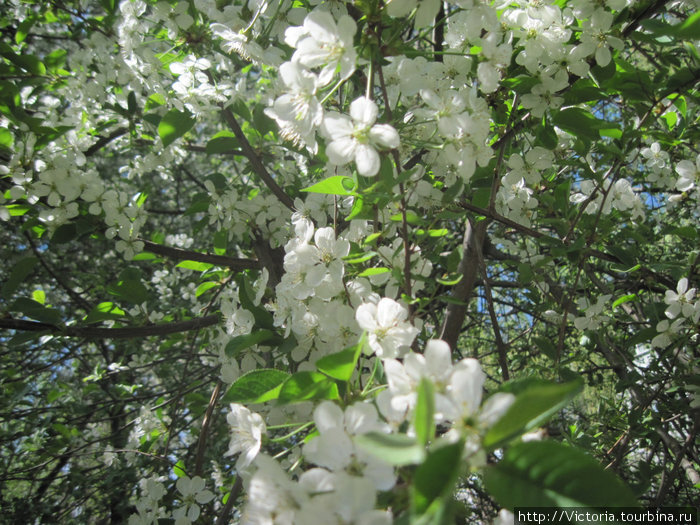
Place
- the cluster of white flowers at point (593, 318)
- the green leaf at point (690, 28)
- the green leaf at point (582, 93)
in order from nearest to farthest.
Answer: the green leaf at point (690, 28) < the green leaf at point (582, 93) < the cluster of white flowers at point (593, 318)

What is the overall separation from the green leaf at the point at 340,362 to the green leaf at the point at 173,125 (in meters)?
1.13

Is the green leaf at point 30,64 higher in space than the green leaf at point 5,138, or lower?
higher

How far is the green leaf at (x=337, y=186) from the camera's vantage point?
1.03 metres

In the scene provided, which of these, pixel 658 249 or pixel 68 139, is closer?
pixel 68 139

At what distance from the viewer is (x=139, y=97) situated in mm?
2160

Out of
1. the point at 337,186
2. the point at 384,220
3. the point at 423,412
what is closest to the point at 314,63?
the point at 337,186

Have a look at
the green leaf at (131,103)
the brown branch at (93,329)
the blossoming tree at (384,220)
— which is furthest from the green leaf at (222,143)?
the brown branch at (93,329)

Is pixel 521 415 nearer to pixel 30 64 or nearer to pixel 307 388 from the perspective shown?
pixel 307 388

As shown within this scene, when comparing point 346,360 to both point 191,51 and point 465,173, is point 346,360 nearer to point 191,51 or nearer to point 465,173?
point 465,173

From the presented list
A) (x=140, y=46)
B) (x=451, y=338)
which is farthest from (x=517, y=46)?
(x=140, y=46)

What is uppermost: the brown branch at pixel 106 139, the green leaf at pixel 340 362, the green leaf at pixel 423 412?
the brown branch at pixel 106 139

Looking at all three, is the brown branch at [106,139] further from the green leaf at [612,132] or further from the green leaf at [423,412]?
the green leaf at [423,412]

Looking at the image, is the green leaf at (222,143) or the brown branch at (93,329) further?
the green leaf at (222,143)

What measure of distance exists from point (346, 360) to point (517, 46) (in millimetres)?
1002
